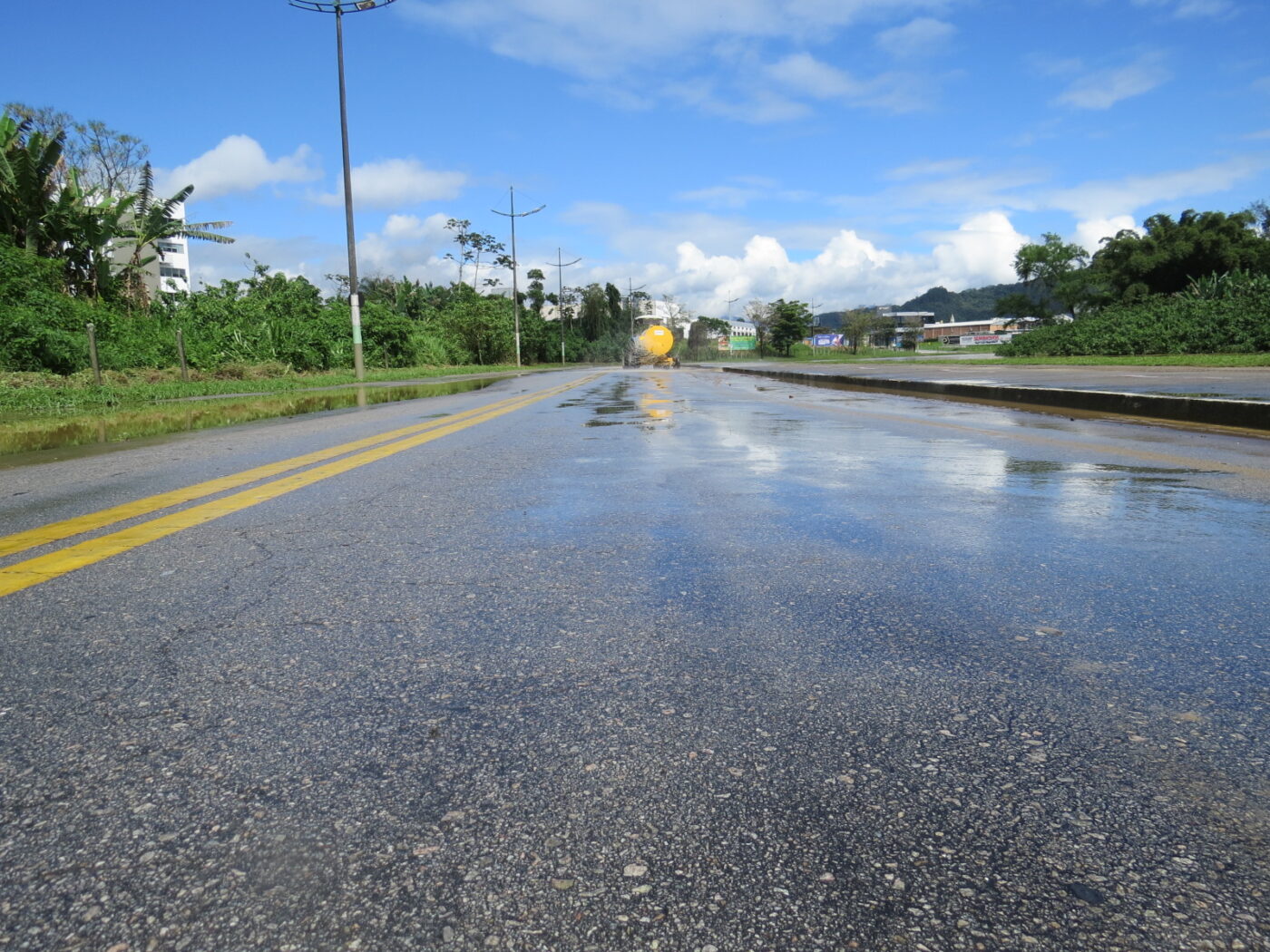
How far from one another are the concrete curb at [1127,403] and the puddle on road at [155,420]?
34.3 ft

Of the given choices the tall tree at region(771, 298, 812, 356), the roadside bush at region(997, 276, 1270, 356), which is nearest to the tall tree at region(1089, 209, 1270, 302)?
the roadside bush at region(997, 276, 1270, 356)

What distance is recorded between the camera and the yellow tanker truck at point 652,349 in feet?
157

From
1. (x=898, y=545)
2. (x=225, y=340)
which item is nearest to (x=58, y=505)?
(x=898, y=545)

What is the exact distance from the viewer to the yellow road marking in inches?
154

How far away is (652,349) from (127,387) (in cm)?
3372

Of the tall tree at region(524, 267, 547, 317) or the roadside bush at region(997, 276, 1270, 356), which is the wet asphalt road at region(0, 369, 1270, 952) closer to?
the roadside bush at region(997, 276, 1270, 356)

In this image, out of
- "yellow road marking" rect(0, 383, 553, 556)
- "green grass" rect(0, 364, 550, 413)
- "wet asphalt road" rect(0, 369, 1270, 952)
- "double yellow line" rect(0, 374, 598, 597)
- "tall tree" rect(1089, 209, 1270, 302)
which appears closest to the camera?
"wet asphalt road" rect(0, 369, 1270, 952)

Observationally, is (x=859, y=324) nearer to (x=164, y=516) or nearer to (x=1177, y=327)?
(x=1177, y=327)

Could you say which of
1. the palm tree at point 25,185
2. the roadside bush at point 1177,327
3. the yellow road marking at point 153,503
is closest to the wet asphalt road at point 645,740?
the yellow road marking at point 153,503

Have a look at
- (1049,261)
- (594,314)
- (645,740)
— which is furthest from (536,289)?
(645,740)

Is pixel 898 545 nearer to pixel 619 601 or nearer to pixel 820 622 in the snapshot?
pixel 820 622

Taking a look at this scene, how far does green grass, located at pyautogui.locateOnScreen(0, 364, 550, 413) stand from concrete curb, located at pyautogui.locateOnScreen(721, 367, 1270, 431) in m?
13.4

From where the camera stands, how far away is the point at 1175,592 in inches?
113

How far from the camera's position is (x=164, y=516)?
446cm
